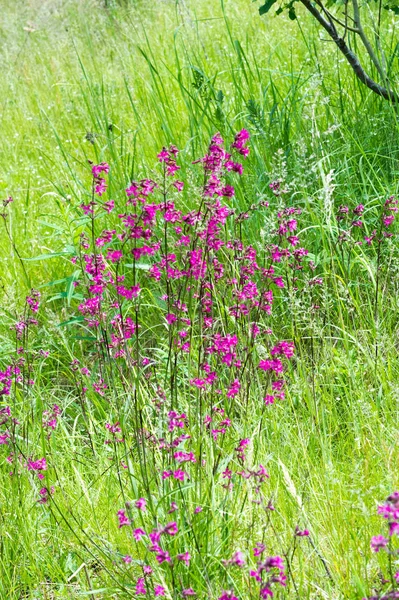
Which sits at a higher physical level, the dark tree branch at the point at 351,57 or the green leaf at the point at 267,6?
the green leaf at the point at 267,6

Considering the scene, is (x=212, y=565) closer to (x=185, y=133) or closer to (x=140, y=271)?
(x=140, y=271)

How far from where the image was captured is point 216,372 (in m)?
2.40

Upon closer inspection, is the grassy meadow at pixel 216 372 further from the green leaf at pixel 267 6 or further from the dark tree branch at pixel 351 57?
the green leaf at pixel 267 6

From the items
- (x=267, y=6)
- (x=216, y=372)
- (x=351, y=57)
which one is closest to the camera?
(x=216, y=372)

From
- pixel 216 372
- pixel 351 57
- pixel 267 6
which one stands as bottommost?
pixel 216 372

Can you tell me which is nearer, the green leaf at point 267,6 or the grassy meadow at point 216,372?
the grassy meadow at point 216,372

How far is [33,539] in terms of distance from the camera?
89.0 inches

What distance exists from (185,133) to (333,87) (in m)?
0.86

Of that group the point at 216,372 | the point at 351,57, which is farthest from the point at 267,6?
the point at 216,372

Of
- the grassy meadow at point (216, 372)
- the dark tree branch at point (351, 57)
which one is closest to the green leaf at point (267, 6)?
Answer: the dark tree branch at point (351, 57)

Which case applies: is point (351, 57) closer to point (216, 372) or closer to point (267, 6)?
point (267, 6)

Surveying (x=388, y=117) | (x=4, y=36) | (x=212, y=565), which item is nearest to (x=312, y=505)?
(x=212, y=565)

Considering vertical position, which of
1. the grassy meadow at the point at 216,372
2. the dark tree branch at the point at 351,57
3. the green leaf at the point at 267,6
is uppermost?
the green leaf at the point at 267,6

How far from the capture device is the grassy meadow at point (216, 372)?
188 cm
